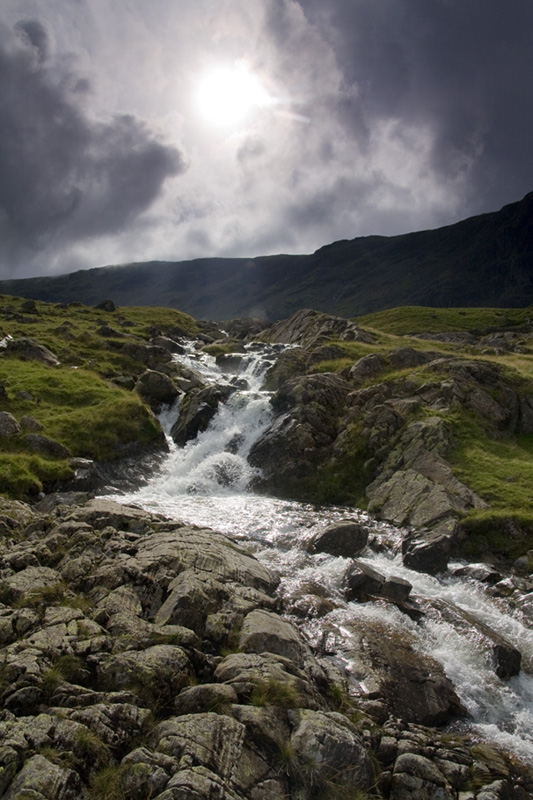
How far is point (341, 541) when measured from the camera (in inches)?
1013

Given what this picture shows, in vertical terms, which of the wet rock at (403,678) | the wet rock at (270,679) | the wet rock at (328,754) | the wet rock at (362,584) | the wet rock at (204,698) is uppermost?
the wet rock at (204,698)

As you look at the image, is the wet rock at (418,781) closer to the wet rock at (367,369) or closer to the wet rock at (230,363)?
the wet rock at (367,369)

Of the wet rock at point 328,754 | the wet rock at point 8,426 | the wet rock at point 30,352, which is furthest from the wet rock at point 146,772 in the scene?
the wet rock at point 30,352

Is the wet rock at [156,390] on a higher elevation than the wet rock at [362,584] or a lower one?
higher

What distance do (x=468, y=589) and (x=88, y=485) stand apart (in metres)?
26.9

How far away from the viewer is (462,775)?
1085 cm

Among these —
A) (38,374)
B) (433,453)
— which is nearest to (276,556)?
(433,453)

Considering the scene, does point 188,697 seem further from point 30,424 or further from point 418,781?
point 30,424

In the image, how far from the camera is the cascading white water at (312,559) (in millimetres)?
14969

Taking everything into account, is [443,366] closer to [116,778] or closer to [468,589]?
[468,589]

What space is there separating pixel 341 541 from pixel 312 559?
235 cm

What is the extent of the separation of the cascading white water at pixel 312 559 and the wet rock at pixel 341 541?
2.26ft

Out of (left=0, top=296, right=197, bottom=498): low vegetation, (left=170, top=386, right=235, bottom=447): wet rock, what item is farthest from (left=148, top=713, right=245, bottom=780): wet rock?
(left=170, top=386, right=235, bottom=447): wet rock

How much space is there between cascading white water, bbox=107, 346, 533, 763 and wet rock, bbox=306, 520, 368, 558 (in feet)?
2.26
